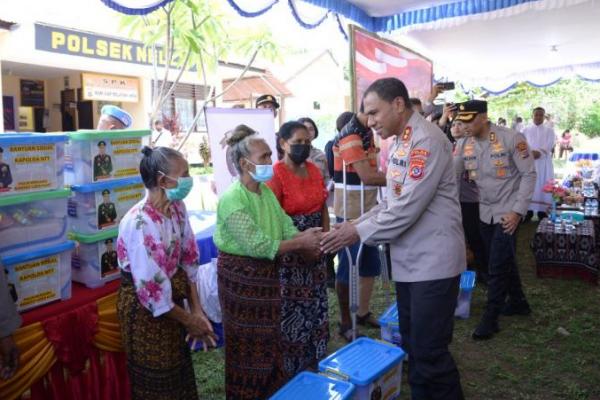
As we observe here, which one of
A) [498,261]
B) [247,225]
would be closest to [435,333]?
[247,225]

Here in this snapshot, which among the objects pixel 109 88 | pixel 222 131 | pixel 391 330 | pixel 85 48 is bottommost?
pixel 391 330

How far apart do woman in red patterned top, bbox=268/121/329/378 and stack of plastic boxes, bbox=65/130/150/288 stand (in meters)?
0.85

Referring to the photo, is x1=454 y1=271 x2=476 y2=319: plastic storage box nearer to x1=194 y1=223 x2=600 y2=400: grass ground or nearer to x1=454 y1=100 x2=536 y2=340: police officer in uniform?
x1=194 y1=223 x2=600 y2=400: grass ground

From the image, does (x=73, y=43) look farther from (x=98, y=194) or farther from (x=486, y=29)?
(x=98, y=194)

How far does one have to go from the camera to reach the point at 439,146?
7.27 feet

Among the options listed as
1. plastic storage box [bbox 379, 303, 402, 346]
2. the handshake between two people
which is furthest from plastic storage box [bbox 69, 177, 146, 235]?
plastic storage box [bbox 379, 303, 402, 346]

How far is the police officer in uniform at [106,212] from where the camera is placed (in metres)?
2.50

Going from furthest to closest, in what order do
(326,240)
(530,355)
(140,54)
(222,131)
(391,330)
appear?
(140,54), (222,131), (530,355), (391,330), (326,240)

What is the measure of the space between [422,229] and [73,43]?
34.1 feet

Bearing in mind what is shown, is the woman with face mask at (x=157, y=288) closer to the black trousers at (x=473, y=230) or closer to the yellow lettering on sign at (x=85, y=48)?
the black trousers at (x=473, y=230)

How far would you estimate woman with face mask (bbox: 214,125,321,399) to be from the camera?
2.42 metres

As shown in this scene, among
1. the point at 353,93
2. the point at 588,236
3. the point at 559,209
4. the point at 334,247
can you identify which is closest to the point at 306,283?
the point at 334,247

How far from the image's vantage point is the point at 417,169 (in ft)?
7.24

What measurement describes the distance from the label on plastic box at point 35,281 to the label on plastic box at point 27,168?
1.12 ft
